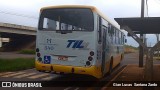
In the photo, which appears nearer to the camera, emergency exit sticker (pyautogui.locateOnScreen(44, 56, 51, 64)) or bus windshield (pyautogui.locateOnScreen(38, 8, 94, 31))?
bus windshield (pyautogui.locateOnScreen(38, 8, 94, 31))

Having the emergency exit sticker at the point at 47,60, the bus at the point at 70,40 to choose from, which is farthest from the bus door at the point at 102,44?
the emergency exit sticker at the point at 47,60

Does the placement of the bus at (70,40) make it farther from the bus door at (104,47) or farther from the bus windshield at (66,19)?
the bus door at (104,47)

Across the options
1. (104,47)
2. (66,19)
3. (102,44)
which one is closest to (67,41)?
(66,19)

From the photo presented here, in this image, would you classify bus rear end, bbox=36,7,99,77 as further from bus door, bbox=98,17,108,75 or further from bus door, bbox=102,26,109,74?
bus door, bbox=102,26,109,74

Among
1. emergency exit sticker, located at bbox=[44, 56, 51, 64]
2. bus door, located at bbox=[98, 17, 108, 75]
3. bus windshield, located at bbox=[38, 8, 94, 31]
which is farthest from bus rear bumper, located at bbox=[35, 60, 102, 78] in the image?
bus windshield, located at bbox=[38, 8, 94, 31]

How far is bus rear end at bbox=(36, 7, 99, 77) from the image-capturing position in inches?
544

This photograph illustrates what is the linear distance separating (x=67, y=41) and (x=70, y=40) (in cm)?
14

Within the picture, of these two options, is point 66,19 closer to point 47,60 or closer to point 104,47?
point 47,60

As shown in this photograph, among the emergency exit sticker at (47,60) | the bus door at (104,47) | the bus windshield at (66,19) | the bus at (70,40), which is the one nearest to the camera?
the bus at (70,40)

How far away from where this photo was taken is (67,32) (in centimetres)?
1419

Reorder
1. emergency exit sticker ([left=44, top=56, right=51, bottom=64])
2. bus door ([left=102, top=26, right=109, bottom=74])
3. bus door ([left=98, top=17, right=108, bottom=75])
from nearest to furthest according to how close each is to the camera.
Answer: emergency exit sticker ([left=44, top=56, right=51, bottom=64]) < bus door ([left=98, top=17, right=108, bottom=75]) < bus door ([left=102, top=26, right=109, bottom=74])

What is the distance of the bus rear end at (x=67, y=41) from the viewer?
13.8 meters

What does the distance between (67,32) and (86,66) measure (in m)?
1.63

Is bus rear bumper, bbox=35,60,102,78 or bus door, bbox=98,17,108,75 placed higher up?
bus door, bbox=98,17,108,75
